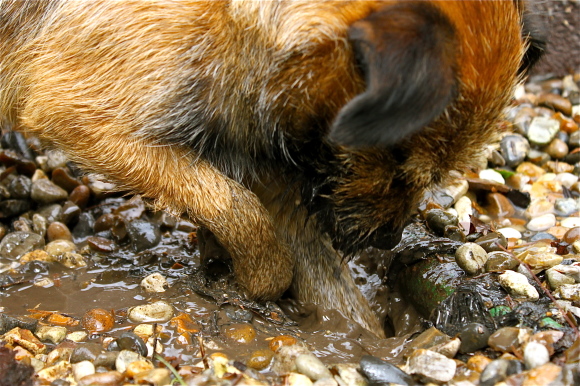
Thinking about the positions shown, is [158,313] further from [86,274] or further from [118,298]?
[86,274]

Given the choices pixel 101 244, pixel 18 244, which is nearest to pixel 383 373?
pixel 101 244

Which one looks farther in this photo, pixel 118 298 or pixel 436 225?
pixel 436 225

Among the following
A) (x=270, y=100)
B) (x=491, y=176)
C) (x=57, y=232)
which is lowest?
(x=491, y=176)

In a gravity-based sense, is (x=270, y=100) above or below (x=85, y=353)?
above

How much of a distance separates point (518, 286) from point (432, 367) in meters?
0.85

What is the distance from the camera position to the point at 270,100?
9.78 feet

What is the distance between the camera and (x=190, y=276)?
3.83 metres

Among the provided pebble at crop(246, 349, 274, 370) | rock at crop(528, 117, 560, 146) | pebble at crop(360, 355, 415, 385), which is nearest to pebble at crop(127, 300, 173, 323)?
pebble at crop(246, 349, 274, 370)

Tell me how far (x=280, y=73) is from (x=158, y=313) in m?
1.38

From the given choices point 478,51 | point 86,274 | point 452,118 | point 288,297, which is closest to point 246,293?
point 288,297

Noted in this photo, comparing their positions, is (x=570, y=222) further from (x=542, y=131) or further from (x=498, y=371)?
(x=498, y=371)

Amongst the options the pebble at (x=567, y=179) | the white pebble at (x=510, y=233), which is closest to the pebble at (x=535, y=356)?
the white pebble at (x=510, y=233)

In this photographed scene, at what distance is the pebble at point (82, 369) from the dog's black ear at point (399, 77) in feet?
4.70

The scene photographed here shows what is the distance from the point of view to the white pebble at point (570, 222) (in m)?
4.46
